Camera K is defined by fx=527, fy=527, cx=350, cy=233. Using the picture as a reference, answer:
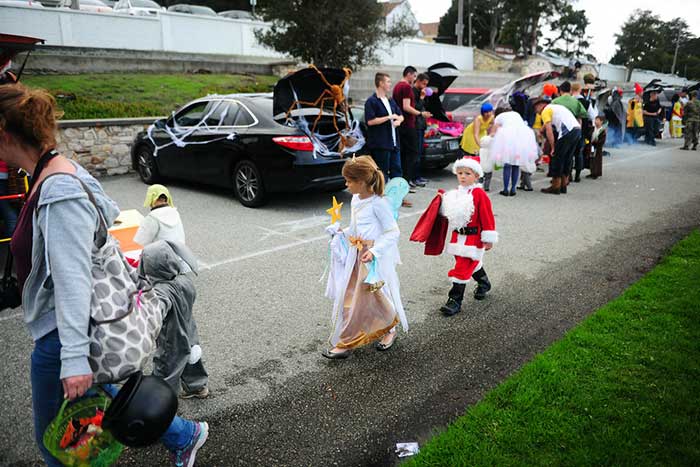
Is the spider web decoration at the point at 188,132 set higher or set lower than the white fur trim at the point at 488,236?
higher

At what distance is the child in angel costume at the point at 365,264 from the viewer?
12.4ft

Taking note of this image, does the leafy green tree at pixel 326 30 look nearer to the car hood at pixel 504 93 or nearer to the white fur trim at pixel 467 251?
the car hood at pixel 504 93

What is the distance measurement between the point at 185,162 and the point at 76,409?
761 centimetres

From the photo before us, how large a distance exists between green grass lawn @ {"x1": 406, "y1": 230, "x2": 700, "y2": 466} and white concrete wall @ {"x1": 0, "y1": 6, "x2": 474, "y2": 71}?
1661cm

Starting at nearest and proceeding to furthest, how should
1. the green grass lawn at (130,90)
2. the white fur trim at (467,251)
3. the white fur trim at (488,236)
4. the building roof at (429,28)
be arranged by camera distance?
the white fur trim at (488,236) < the white fur trim at (467,251) < the green grass lawn at (130,90) < the building roof at (429,28)

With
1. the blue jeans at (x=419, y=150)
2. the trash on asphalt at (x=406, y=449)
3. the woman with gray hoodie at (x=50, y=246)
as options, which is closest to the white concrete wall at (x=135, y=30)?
the blue jeans at (x=419, y=150)

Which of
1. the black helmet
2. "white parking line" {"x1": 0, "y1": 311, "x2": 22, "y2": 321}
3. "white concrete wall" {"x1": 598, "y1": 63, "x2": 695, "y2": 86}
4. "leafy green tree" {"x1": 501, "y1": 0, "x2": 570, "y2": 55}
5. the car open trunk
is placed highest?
"leafy green tree" {"x1": 501, "y1": 0, "x2": 570, "y2": 55}

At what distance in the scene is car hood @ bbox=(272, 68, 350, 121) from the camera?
8.09 m

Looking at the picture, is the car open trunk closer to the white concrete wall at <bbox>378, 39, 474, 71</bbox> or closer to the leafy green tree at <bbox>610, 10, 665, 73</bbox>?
the white concrete wall at <bbox>378, 39, 474, 71</bbox>

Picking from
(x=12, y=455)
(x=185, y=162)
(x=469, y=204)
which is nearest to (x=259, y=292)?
(x=469, y=204)

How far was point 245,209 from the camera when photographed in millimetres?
8398

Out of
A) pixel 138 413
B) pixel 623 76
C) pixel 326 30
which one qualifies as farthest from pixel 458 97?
pixel 623 76

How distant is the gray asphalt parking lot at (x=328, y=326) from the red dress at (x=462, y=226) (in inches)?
19.7

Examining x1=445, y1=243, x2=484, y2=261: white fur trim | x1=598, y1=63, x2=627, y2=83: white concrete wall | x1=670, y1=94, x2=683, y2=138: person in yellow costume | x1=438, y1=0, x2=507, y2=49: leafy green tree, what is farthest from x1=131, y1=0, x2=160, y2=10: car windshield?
x1=598, y1=63, x2=627, y2=83: white concrete wall
